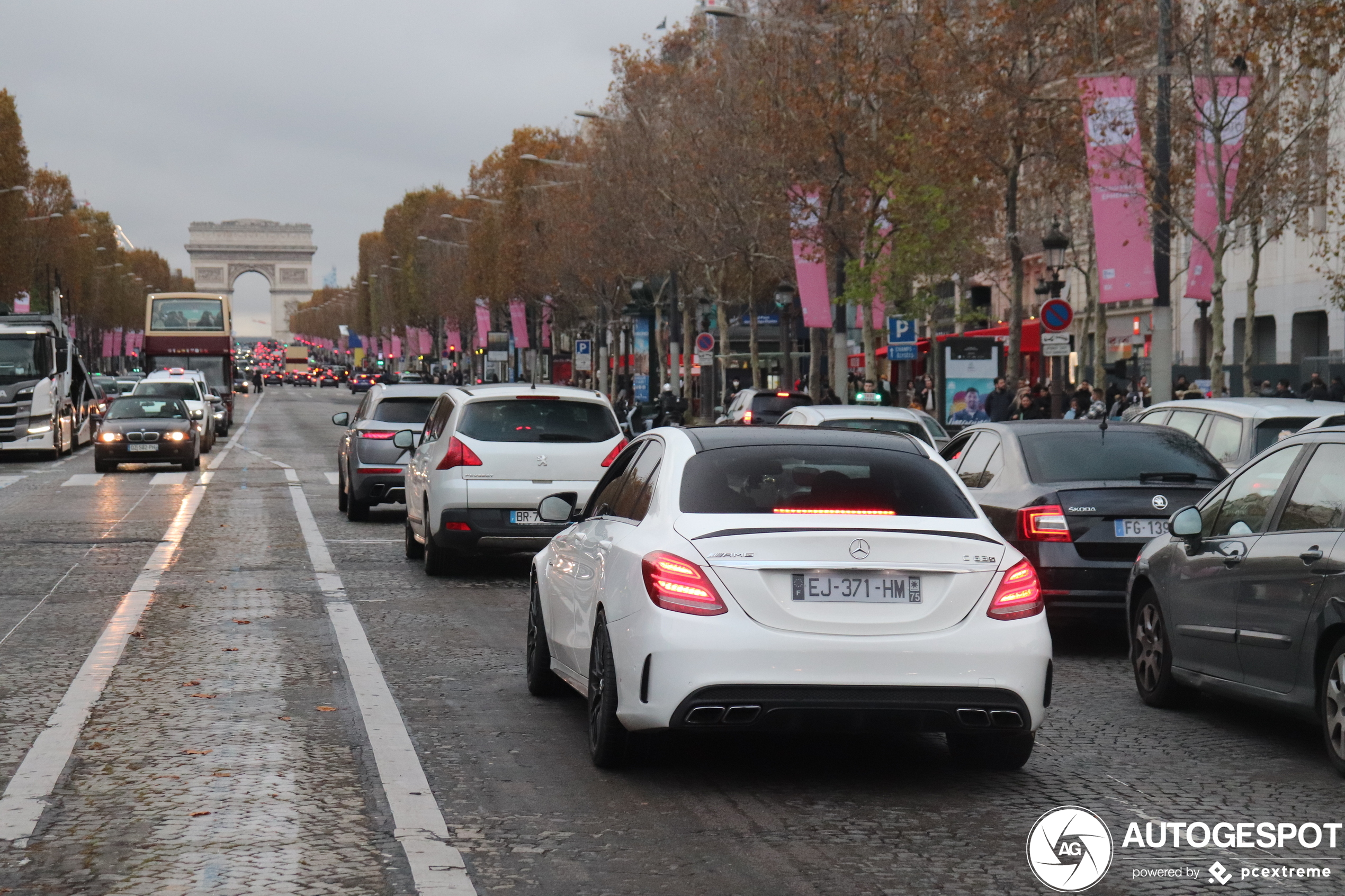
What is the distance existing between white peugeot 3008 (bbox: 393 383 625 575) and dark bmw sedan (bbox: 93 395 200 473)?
58.6 feet

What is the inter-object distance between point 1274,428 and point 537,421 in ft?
19.0

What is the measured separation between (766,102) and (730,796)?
3690cm

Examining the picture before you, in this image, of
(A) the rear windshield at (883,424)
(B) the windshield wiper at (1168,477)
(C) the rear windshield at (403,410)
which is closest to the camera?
(B) the windshield wiper at (1168,477)

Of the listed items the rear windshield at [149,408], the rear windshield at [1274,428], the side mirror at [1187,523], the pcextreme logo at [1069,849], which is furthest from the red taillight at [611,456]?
the rear windshield at [149,408]

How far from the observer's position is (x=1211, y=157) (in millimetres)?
30281

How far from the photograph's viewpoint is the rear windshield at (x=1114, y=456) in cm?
1162

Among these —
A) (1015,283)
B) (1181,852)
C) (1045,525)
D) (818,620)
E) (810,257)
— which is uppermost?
(810,257)

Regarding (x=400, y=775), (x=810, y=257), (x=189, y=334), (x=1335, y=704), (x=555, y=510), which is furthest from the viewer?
(x=189, y=334)

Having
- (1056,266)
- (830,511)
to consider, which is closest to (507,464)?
(830,511)

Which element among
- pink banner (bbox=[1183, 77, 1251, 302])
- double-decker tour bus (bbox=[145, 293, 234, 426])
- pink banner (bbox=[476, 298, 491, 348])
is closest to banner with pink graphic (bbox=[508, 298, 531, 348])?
pink banner (bbox=[476, 298, 491, 348])

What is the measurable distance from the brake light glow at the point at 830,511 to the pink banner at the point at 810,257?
3507 centimetres

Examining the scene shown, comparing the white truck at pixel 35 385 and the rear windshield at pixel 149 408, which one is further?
the white truck at pixel 35 385

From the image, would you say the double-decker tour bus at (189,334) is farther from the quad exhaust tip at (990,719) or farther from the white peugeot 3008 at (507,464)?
the quad exhaust tip at (990,719)

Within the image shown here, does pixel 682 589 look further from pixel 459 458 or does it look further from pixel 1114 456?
pixel 459 458
